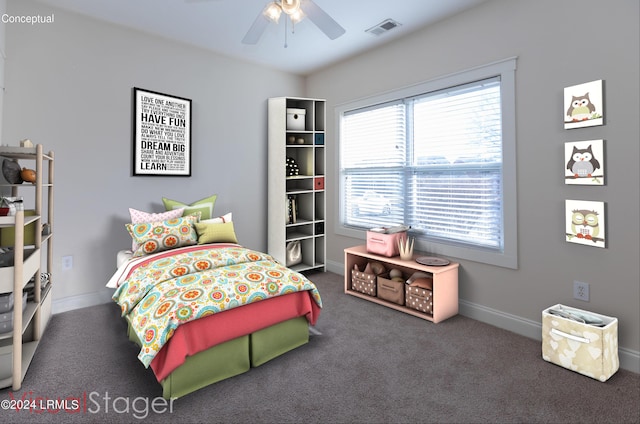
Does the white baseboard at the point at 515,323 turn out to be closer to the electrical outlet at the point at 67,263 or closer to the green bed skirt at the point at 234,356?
the green bed skirt at the point at 234,356

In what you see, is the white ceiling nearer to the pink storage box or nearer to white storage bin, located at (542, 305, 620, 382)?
the pink storage box

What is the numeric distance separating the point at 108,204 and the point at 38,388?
1784mm

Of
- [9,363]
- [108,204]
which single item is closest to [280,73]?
[108,204]

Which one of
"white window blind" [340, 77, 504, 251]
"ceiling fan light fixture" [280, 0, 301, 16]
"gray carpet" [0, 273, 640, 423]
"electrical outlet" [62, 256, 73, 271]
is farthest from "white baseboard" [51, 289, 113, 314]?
"ceiling fan light fixture" [280, 0, 301, 16]

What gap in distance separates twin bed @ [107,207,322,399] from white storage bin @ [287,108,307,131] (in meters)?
2.08

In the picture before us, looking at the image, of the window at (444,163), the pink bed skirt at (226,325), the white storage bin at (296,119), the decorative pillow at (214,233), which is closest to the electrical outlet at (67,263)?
the decorative pillow at (214,233)

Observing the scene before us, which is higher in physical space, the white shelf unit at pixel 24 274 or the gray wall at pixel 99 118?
the gray wall at pixel 99 118

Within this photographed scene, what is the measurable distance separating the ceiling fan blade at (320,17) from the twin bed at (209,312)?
1710 millimetres

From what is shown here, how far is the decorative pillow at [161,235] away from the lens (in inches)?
114

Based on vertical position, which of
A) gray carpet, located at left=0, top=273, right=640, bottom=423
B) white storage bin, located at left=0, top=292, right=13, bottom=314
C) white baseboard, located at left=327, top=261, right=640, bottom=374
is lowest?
gray carpet, located at left=0, top=273, right=640, bottom=423

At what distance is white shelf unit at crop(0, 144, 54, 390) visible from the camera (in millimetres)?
1849

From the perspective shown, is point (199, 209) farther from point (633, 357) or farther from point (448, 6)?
point (633, 357)

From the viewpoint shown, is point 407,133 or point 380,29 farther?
point 407,133

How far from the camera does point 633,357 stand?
2.13m
